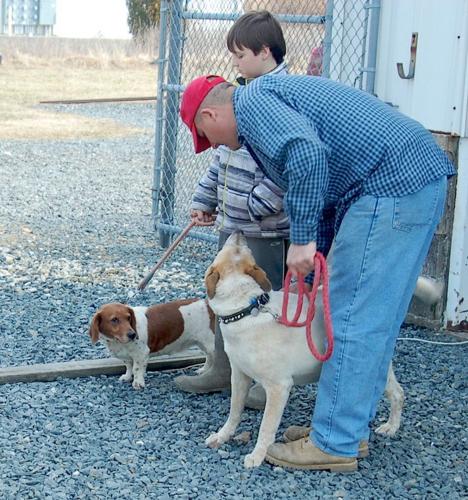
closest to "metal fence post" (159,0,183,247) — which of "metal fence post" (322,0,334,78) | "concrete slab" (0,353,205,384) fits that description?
"metal fence post" (322,0,334,78)

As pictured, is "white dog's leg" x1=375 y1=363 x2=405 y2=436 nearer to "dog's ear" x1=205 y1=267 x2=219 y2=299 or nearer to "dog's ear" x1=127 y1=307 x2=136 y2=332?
"dog's ear" x1=205 y1=267 x2=219 y2=299

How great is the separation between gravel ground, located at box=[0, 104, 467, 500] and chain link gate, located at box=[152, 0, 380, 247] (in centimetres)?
74

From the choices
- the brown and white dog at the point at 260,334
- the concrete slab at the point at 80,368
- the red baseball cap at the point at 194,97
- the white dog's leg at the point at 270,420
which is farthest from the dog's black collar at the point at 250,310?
the concrete slab at the point at 80,368

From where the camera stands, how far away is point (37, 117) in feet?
63.0

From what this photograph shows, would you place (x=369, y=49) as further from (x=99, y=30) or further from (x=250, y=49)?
(x=99, y=30)

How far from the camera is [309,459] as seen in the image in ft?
14.1

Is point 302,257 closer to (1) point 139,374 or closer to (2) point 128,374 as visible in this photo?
(1) point 139,374

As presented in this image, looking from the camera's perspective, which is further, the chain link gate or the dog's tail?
the chain link gate

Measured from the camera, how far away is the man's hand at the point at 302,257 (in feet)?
12.9

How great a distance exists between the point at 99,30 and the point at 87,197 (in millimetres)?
32067

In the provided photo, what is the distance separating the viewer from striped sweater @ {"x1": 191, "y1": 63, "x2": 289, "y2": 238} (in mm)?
4742

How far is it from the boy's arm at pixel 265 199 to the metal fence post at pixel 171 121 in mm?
3765

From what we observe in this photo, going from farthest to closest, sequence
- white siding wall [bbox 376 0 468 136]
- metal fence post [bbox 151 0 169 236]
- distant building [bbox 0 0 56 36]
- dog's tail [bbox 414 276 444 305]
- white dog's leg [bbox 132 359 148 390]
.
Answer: distant building [bbox 0 0 56 36]
metal fence post [bbox 151 0 169 236]
dog's tail [bbox 414 276 444 305]
white siding wall [bbox 376 0 468 136]
white dog's leg [bbox 132 359 148 390]

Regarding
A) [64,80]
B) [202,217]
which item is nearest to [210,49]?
[202,217]
